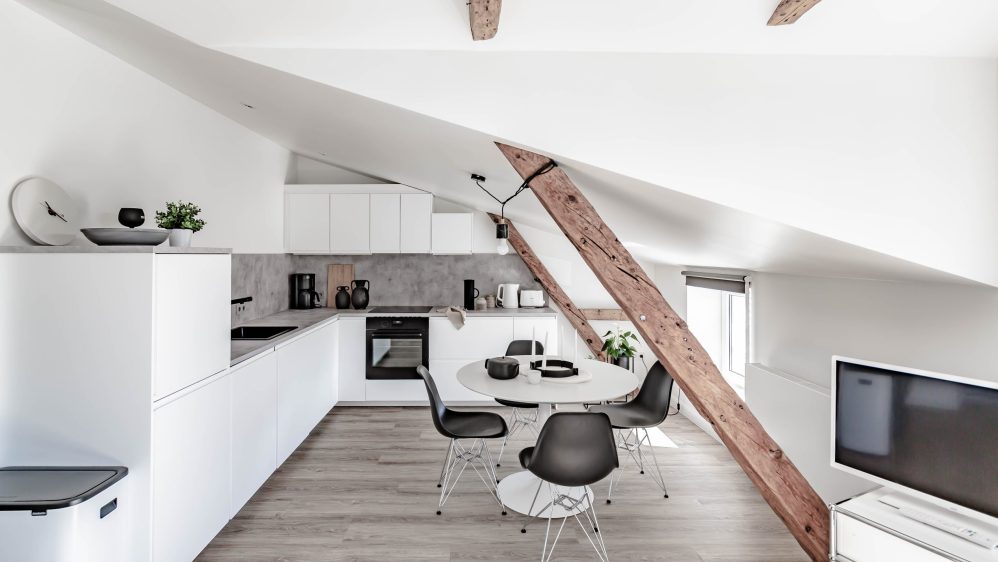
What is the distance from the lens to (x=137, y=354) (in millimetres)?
1991

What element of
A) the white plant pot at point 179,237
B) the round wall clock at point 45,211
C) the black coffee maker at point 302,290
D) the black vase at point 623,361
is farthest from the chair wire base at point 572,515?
the black coffee maker at point 302,290

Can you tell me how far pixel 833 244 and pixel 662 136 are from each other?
0.84m

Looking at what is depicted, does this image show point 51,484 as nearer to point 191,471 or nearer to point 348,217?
point 191,471

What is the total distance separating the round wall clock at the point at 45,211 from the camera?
219 cm

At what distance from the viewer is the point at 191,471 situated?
2.31m

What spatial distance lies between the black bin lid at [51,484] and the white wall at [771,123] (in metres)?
1.90

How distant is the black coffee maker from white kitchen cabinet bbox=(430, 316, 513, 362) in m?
1.46

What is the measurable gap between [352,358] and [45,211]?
9.86 ft

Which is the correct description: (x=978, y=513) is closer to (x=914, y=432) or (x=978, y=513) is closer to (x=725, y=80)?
(x=914, y=432)

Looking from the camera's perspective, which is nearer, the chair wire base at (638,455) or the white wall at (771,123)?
the white wall at (771,123)

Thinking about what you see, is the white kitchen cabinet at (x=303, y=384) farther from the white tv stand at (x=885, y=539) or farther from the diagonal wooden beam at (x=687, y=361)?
the white tv stand at (x=885, y=539)

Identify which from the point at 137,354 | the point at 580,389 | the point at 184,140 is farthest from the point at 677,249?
the point at 184,140

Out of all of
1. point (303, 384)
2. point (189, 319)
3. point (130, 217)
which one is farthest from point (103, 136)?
point (303, 384)

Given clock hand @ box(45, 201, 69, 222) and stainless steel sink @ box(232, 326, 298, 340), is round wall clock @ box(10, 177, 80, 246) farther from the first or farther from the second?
stainless steel sink @ box(232, 326, 298, 340)
